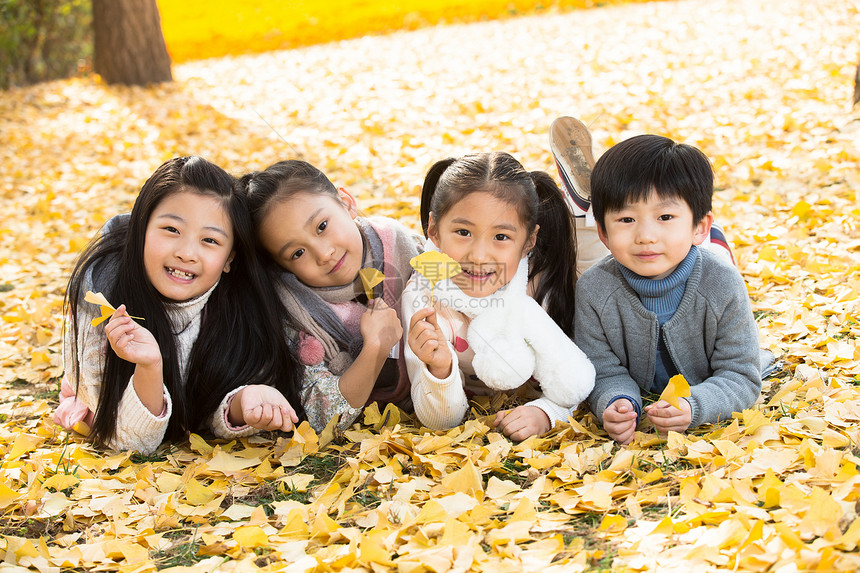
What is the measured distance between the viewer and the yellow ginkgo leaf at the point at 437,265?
218cm

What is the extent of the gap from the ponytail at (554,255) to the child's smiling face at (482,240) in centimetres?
23

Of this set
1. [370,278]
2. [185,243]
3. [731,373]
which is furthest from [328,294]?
[731,373]

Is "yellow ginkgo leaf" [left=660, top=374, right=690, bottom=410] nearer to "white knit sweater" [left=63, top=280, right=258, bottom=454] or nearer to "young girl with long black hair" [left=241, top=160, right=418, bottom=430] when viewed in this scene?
"young girl with long black hair" [left=241, top=160, right=418, bottom=430]

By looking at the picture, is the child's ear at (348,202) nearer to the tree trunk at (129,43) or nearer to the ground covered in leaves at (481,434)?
the ground covered in leaves at (481,434)

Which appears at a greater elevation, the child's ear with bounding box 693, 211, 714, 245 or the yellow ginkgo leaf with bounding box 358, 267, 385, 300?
the child's ear with bounding box 693, 211, 714, 245

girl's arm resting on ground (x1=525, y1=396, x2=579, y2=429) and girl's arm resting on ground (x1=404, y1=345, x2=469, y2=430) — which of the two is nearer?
girl's arm resting on ground (x1=404, y1=345, x2=469, y2=430)

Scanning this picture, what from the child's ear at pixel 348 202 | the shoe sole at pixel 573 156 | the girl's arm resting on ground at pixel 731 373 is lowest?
the girl's arm resting on ground at pixel 731 373

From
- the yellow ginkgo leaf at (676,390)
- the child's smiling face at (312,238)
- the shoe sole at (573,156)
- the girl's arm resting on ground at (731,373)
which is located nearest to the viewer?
the yellow ginkgo leaf at (676,390)

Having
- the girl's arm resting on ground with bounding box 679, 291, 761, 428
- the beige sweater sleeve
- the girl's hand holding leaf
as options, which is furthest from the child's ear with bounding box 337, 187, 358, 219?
the girl's arm resting on ground with bounding box 679, 291, 761, 428

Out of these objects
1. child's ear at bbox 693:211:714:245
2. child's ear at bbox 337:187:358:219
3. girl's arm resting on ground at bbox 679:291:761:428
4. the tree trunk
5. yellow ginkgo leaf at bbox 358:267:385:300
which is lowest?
girl's arm resting on ground at bbox 679:291:761:428

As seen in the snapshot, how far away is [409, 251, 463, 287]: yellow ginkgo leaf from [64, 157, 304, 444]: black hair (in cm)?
61

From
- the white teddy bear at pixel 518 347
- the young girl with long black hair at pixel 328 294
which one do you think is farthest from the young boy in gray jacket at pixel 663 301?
the young girl with long black hair at pixel 328 294

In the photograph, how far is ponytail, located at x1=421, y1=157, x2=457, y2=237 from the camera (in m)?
2.62

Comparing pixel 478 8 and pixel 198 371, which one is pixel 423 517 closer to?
pixel 198 371
